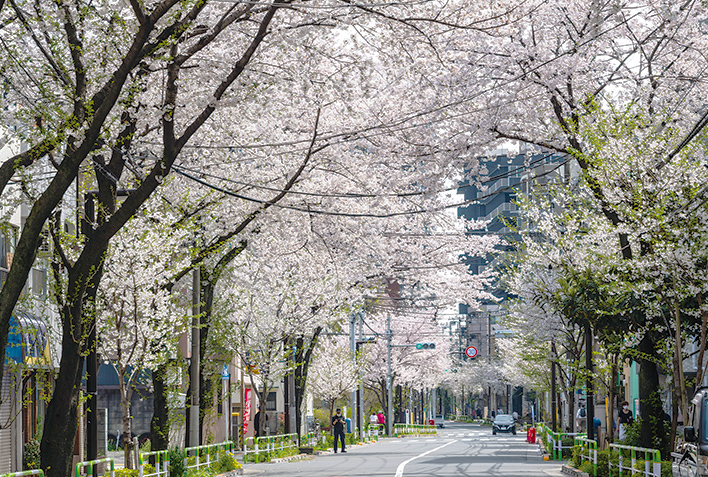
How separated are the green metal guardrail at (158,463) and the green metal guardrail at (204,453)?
1178 millimetres

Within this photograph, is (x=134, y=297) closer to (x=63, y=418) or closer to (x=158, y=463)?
(x=158, y=463)

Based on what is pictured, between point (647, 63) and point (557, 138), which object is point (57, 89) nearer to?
point (557, 138)

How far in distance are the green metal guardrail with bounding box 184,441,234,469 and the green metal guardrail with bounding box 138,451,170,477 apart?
1.18 metres

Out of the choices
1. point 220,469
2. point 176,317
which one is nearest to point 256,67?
point 176,317

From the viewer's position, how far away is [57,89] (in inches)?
575

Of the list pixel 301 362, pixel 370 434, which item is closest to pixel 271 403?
pixel 370 434

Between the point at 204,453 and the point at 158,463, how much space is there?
5.21 m

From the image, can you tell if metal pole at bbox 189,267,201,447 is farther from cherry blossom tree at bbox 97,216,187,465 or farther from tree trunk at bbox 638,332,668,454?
tree trunk at bbox 638,332,668,454

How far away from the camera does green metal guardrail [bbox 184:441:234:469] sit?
65.8 feet

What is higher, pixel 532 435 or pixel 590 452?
pixel 590 452

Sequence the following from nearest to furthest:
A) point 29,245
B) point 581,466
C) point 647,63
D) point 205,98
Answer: point 29,245 < point 205,98 < point 647,63 < point 581,466

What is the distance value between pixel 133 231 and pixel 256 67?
496 centimetres

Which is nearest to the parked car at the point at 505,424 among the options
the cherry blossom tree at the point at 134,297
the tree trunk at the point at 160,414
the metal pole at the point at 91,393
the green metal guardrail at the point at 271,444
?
the green metal guardrail at the point at 271,444

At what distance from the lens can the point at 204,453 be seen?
2208 cm
